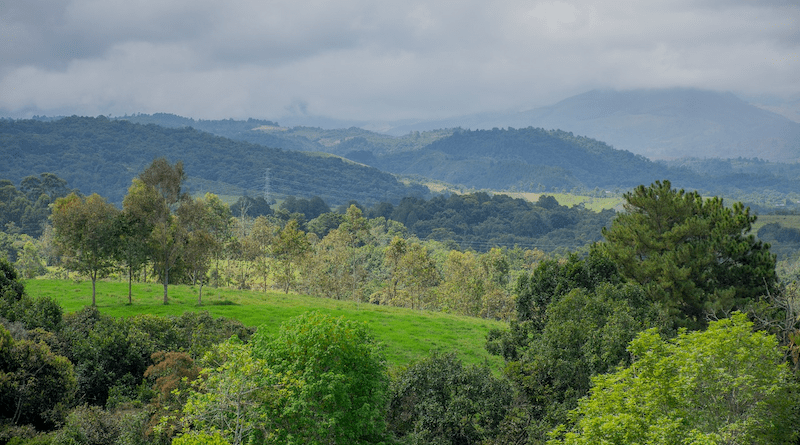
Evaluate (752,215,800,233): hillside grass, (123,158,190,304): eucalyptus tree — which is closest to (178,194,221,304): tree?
(123,158,190,304): eucalyptus tree

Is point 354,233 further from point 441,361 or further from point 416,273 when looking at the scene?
point 441,361

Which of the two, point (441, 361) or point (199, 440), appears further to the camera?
point (441, 361)

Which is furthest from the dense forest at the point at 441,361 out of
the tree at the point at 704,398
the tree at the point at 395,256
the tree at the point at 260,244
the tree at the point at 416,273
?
the tree at the point at 416,273

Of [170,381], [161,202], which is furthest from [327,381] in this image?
[161,202]

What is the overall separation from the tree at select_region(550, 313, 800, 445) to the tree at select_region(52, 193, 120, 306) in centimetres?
2889

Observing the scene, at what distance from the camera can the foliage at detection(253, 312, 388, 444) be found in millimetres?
15828

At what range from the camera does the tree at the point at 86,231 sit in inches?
1261

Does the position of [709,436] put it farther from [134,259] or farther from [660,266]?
[134,259]

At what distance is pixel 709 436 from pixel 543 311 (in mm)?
16341

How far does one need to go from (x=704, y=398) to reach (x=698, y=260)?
59.8ft

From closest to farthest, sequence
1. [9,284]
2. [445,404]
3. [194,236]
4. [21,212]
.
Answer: [445,404] → [9,284] → [194,236] → [21,212]

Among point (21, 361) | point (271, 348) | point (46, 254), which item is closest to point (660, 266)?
point (271, 348)

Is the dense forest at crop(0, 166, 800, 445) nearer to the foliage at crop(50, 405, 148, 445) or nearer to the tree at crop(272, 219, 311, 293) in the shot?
the foliage at crop(50, 405, 148, 445)

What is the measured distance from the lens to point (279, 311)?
122 ft
